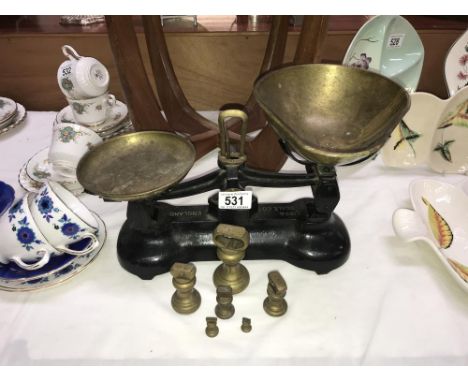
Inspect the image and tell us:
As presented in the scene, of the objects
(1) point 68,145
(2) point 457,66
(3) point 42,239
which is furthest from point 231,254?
(2) point 457,66

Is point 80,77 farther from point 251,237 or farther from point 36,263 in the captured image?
point 251,237

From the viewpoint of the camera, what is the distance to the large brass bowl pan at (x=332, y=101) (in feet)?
2.35

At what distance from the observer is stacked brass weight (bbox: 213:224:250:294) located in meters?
0.62

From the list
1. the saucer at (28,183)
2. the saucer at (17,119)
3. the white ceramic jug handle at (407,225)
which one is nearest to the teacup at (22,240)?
the saucer at (28,183)

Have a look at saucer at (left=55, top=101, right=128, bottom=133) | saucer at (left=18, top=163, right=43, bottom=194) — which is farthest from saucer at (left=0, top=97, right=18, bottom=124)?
saucer at (left=18, top=163, right=43, bottom=194)

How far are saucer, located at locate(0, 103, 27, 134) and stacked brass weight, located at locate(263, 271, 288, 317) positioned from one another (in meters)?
0.97

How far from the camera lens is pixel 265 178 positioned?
0.72 metres

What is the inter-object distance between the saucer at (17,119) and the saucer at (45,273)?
621 mm

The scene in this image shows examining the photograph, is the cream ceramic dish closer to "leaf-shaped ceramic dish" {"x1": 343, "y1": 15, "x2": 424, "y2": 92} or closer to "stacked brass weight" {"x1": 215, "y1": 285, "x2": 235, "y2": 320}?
"leaf-shaped ceramic dish" {"x1": 343, "y1": 15, "x2": 424, "y2": 92}

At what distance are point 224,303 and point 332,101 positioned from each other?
0.44 metres

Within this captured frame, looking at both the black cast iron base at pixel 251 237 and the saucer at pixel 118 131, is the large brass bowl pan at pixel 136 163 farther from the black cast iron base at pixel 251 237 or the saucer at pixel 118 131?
the saucer at pixel 118 131

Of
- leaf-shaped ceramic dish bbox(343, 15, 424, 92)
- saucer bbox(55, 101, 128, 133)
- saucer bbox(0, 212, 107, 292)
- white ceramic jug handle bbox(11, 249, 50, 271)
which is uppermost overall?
leaf-shaped ceramic dish bbox(343, 15, 424, 92)
